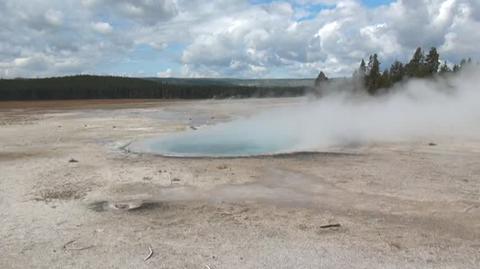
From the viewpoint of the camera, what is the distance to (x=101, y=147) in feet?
52.0

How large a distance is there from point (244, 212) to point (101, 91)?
95623 millimetres

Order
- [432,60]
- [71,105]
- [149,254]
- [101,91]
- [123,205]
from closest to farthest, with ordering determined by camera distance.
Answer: [149,254] → [123,205] → [432,60] → [71,105] → [101,91]

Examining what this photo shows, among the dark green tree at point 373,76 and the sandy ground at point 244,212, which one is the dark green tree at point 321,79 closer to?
the dark green tree at point 373,76

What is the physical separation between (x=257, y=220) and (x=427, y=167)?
235 inches

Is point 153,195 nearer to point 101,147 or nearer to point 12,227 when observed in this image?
point 12,227

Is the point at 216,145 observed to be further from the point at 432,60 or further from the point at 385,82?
the point at 432,60

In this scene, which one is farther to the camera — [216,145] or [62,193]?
[216,145]

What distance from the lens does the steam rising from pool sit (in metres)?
15.6

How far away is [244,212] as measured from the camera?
7.52m

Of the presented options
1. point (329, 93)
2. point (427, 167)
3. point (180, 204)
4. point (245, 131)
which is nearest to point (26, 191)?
point (180, 204)

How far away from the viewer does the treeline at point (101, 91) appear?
91.2 metres

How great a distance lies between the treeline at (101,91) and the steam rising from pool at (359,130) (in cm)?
7086

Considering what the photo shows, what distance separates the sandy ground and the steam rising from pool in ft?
9.46

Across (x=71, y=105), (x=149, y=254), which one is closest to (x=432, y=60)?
(x=71, y=105)
